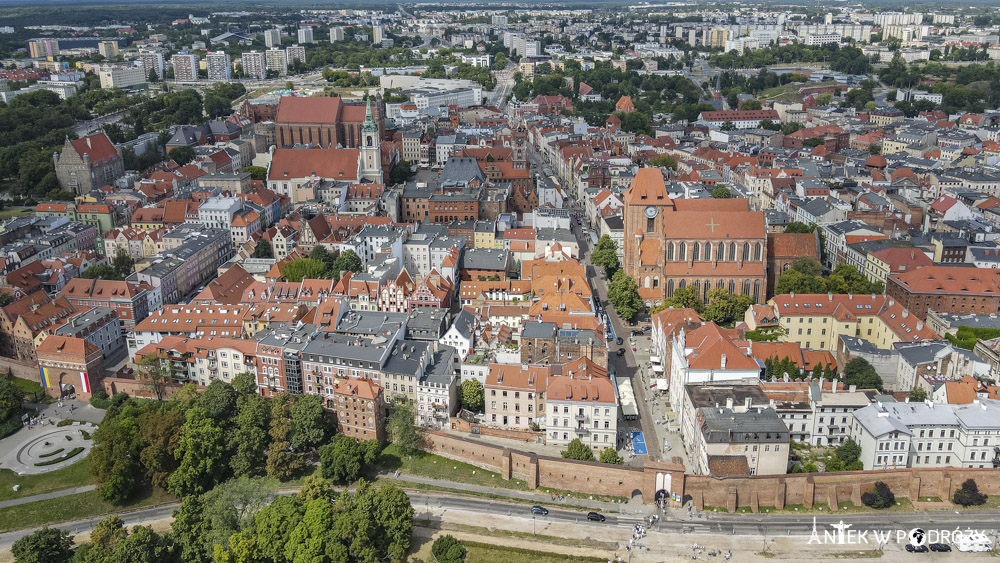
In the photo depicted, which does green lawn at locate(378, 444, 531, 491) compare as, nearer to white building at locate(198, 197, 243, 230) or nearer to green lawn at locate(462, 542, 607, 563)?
green lawn at locate(462, 542, 607, 563)

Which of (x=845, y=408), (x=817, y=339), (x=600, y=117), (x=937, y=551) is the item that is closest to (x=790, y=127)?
(x=600, y=117)

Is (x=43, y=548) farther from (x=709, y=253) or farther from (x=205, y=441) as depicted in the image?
(x=709, y=253)

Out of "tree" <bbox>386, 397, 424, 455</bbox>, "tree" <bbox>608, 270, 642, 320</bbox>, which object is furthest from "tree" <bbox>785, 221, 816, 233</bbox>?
"tree" <bbox>386, 397, 424, 455</bbox>

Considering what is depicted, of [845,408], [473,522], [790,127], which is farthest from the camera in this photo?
[790,127]

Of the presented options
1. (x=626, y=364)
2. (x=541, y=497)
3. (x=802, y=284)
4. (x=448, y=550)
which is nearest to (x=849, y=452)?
(x=626, y=364)

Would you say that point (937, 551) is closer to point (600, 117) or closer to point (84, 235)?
point (84, 235)

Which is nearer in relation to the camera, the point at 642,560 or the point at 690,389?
the point at 642,560

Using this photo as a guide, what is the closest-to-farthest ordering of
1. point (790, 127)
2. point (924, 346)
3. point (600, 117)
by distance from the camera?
point (924, 346) < point (790, 127) < point (600, 117)
